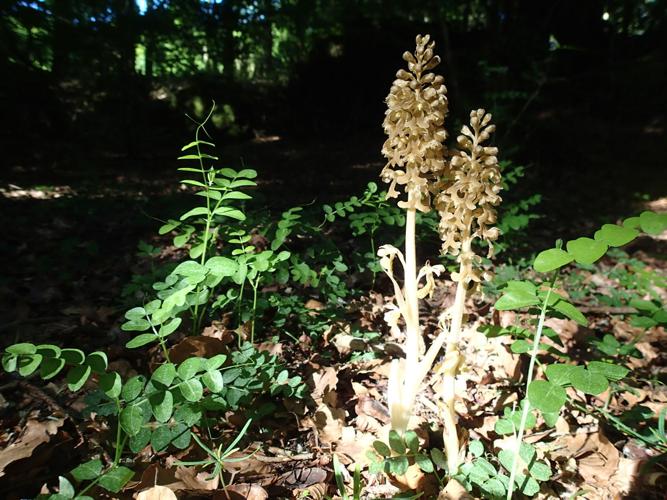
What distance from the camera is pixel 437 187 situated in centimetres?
134

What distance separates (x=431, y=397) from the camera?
191cm

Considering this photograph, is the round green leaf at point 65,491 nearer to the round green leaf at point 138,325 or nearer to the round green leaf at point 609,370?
the round green leaf at point 138,325

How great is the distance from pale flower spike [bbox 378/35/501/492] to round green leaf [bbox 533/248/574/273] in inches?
6.4

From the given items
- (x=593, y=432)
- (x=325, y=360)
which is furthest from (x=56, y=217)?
(x=593, y=432)

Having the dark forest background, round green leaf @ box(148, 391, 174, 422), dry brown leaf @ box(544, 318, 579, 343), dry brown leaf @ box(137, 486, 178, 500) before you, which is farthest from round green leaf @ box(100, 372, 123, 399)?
the dark forest background

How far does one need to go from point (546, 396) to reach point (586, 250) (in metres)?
0.47

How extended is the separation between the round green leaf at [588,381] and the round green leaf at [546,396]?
0.04 meters

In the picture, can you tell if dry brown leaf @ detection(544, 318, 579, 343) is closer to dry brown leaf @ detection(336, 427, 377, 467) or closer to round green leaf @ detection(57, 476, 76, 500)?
dry brown leaf @ detection(336, 427, 377, 467)

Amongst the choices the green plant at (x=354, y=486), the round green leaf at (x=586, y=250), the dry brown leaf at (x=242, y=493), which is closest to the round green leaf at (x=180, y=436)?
the dry brown leaf at (x=242, y=493)

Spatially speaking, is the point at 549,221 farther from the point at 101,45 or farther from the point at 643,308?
the point at 101,45

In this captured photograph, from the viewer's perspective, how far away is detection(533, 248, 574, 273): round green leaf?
3.93ft

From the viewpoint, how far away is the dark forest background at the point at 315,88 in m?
5.80

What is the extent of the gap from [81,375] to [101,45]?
22.2ft

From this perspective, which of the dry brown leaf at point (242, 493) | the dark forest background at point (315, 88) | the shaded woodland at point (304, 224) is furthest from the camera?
the dark forest background at point (315, 88)
